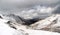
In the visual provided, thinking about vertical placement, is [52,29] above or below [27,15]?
below

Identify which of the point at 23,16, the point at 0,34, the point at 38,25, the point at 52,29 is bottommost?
the point at 0,34

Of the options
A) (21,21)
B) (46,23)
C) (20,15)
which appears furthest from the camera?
(20,15)

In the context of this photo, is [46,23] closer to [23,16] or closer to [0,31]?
[23,16]

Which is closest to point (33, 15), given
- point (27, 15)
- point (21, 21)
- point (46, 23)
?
point (27, 15)

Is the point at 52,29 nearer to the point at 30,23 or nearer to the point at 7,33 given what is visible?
the point at 30,23

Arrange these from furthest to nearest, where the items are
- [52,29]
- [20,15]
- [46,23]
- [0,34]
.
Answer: [20,15], [46,23], [52,29], [0,34]

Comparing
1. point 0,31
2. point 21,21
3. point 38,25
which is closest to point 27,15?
point 21,21

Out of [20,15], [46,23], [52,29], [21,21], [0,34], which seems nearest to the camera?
[0,34]

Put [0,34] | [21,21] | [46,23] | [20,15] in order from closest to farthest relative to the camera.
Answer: [0,34], [46,23], [21,21], [20,15]

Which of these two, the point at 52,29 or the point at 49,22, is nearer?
the point at 52,29
